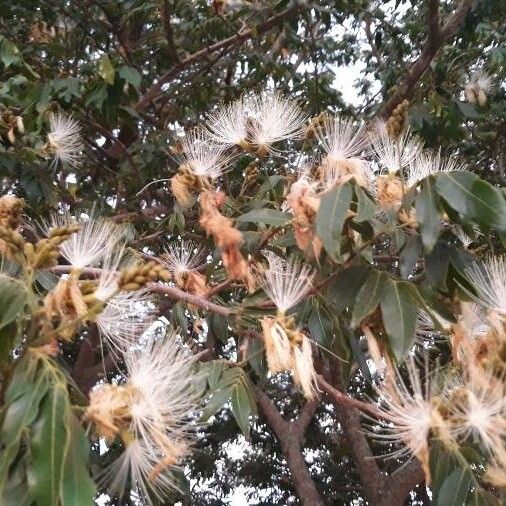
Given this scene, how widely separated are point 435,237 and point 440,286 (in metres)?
0.15

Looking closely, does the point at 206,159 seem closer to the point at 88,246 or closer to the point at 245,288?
the point at 245,288

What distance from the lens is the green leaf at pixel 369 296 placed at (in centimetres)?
136

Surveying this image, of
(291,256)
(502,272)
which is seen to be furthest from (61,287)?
(502,272)

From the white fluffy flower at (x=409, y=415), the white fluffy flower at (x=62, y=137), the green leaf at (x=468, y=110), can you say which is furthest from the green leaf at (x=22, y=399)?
the green leaf at (x=468, y=110)

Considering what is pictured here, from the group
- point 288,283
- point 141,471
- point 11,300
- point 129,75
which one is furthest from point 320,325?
point 129,75

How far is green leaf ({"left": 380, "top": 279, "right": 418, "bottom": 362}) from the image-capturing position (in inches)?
51.0

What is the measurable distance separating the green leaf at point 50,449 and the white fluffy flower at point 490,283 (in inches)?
27.9

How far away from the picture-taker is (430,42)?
3191mm

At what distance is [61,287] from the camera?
44.6 inches

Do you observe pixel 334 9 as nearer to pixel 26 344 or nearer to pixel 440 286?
pixel 440 286

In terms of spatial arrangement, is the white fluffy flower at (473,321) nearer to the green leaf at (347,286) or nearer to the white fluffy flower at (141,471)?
the green leaf at (347,286)

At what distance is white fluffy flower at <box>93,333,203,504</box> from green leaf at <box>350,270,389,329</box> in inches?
11.9

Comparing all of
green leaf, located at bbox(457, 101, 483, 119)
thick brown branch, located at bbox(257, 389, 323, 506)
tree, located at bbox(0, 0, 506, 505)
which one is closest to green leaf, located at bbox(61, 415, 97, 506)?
tree, located at bbox(0, 0, 506, 505)

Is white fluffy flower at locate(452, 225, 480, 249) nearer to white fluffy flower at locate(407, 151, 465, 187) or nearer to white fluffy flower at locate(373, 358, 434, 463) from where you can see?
white fluffy flower at locate(407, 151, 465, 187)
